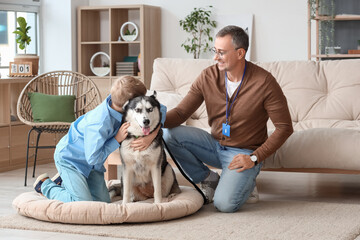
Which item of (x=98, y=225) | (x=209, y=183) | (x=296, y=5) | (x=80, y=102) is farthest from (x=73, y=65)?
(x=98, y=225)

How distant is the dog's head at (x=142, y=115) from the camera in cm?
292

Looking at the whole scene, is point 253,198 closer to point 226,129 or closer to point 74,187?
point 226,129

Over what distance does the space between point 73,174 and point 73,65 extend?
3.65 meters

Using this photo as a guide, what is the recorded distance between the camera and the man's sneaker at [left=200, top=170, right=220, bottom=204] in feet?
11.2

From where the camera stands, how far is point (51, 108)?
458 cm

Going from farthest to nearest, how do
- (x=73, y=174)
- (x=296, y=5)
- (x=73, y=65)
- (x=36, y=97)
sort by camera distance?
1. (x=73, y=65)
2. (x=296, y=5)
3. (x=36, y=97)
4. (x=73, y=174)

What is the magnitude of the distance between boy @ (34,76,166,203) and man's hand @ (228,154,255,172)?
432 millimetres

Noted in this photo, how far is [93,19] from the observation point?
22.1 ft

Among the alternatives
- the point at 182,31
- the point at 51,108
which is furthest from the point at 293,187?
the point at 182,31

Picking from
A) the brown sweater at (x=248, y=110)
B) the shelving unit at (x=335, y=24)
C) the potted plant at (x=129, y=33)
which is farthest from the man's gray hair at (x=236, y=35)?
the potted plant at (x=129, y=33)

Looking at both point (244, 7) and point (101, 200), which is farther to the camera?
point (244, 7)

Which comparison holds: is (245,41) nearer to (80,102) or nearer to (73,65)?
(80,102)

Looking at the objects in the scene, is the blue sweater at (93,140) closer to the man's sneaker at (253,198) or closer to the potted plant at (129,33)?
the man's sneaker at (253,198)

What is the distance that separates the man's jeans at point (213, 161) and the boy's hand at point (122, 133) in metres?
0.36
